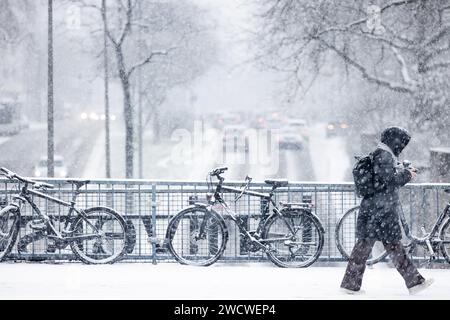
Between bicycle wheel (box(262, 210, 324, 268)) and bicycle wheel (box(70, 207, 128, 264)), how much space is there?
1.72 meters

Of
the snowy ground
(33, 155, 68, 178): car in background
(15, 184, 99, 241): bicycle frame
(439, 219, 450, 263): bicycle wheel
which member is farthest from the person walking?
(33, 155, 68, 178): car in background

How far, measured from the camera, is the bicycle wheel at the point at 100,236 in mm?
9133

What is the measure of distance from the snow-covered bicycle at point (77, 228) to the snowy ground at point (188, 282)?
0.66 ft

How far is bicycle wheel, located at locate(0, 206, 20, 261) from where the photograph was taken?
9047 mm

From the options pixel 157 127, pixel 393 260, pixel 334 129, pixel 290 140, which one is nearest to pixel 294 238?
pixel 393 260

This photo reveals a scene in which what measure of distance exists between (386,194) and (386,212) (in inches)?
6.8

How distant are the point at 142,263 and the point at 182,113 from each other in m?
50.8

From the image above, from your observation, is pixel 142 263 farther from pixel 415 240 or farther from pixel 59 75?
pixel 59 75

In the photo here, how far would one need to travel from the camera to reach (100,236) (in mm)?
9148

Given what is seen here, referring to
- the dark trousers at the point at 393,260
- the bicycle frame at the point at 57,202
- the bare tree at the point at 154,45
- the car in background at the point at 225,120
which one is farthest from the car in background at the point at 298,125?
the dark trousers at the point at 393,260

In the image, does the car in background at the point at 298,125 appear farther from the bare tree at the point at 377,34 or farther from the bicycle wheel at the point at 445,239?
the bicycle wheel at the point at 445,239

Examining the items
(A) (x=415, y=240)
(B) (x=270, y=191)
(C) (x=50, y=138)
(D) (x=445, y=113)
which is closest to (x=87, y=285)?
(B) (x=270, y=191)

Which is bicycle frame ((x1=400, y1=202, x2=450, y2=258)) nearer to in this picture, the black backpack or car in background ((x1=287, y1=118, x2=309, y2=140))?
the black backpack

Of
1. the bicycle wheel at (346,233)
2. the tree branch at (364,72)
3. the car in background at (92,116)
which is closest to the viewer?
the bicycle wheel at (346,233)
